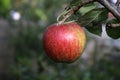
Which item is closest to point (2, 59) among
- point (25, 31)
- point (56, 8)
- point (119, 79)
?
point (25, 31)

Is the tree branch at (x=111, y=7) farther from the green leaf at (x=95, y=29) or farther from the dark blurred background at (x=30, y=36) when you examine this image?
the dark blurred background at (x=30, y=36)

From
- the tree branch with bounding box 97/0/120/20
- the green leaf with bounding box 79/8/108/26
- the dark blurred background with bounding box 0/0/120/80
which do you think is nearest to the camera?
the tree branch with bounding box 97/0/120/20

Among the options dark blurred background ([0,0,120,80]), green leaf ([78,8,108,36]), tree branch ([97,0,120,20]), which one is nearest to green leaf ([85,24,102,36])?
green leaf ([78,8,108,36])

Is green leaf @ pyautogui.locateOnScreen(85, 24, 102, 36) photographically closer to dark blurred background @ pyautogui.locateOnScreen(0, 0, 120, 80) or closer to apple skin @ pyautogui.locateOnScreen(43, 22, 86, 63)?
apple skin @ pyautogui.locateOnScreen(43, 22, 86, 63)

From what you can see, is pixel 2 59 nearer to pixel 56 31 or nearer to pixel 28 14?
pixel 28 14

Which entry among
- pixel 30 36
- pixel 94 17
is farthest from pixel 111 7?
pixel 30 36

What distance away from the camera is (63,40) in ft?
3.63

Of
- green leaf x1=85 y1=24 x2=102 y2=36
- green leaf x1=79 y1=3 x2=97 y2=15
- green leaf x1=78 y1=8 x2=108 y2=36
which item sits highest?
green leaf x1=79 y1=3 x2=97 y2=15

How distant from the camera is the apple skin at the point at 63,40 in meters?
1.09

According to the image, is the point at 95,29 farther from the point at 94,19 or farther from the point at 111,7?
the point at 111,7

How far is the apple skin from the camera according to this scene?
109 centimetres

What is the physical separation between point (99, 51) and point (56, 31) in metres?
4.58

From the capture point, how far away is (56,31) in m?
1.09

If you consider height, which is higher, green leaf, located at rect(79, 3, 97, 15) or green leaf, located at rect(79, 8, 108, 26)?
green leaf, located at rect(79, 3, 97, 15)
